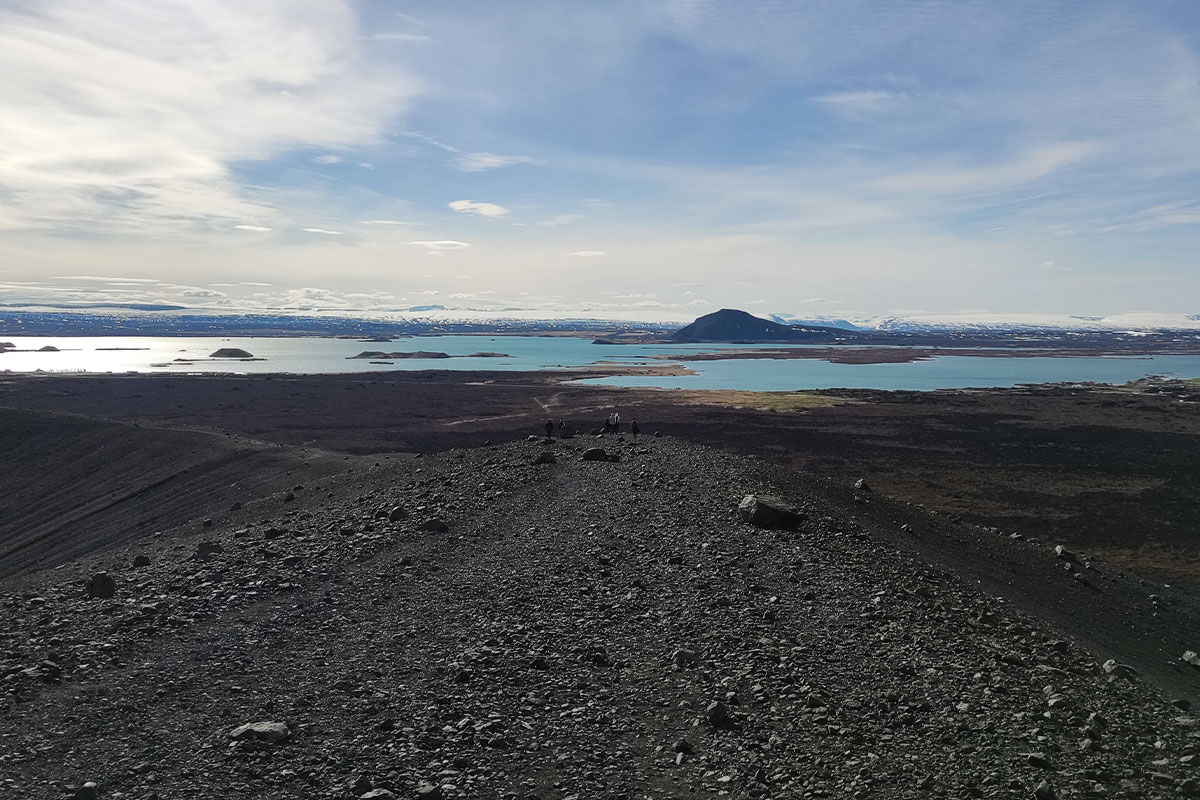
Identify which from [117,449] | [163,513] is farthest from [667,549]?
[117,449]

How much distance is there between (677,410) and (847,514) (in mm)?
55491

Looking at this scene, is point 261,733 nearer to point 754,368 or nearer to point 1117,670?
point 1117,670

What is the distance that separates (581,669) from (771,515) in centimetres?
781

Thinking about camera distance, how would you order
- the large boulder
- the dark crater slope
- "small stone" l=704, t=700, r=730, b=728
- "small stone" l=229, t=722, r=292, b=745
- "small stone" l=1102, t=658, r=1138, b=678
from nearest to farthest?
"small stone" l=229, t=722, r=292, b=745 → "small stone" l=704, t=700, r=730, b=728 → "small stone" l=1102, t=658, r=1138, b=678 → the large boulder → the dark crater slope

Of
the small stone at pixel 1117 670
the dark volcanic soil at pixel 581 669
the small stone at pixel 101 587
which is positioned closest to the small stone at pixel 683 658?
the dark volcanic soil at pixel 581 669

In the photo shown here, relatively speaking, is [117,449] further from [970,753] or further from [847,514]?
[970,753]

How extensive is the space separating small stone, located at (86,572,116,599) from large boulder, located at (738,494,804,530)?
1371cm

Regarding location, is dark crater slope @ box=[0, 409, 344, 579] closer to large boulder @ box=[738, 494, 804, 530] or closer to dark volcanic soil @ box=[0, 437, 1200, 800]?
dark volcanic soil @ box=[0, 437, 1200, 800]

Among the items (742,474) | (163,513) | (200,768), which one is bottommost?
(163,513)

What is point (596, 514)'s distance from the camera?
18547mm

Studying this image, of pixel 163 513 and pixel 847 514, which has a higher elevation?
pixel 847 514

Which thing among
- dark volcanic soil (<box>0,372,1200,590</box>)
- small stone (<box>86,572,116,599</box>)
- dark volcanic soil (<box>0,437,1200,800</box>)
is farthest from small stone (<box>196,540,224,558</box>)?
dark volcanic soil (<box>0,372,1200,590</box>)

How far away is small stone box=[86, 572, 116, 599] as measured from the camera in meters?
14.1

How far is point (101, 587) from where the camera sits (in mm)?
14203
